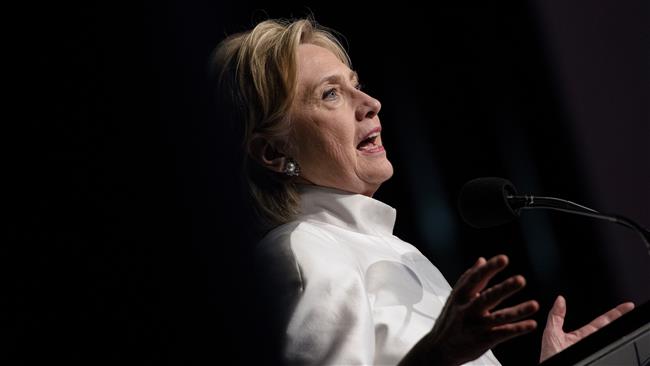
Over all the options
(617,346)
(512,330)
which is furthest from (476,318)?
(617,346)

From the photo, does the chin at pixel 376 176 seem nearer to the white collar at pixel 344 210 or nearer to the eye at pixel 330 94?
the white collar at pixel 344 210

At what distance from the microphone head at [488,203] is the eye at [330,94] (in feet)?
1.31

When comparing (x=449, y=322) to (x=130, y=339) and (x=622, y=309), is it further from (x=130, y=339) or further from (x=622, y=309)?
(x=622, y=309)

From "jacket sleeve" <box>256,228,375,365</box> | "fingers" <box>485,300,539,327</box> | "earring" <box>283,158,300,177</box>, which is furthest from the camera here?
"earring" <box>283,158,300,177</box>

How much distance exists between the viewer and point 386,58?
7.25ft

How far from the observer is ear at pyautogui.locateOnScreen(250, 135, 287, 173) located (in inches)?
65.0

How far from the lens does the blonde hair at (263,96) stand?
163 centimetres

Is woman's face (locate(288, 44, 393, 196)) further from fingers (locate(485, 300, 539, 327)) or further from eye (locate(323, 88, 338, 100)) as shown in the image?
fingers (locate(485, 300, 539, 327))

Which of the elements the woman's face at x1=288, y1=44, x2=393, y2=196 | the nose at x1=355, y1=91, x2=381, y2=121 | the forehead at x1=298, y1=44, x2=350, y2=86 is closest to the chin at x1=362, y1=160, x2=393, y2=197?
the woman's face at x1=288, y1=44, x2=393, y2=196

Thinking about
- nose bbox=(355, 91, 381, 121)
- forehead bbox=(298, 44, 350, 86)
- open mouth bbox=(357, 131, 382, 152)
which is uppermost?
forehead bbox=(298, 44, 350, 86)

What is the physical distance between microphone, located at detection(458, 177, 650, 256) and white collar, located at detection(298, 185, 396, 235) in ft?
0.87

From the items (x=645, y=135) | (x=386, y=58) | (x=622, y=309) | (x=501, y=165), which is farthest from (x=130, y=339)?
(x=645, y=135)

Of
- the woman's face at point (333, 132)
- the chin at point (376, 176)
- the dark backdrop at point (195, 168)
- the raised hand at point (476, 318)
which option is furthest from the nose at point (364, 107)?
the raised hand at point (476, 318)

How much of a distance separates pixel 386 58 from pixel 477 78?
0.28m
